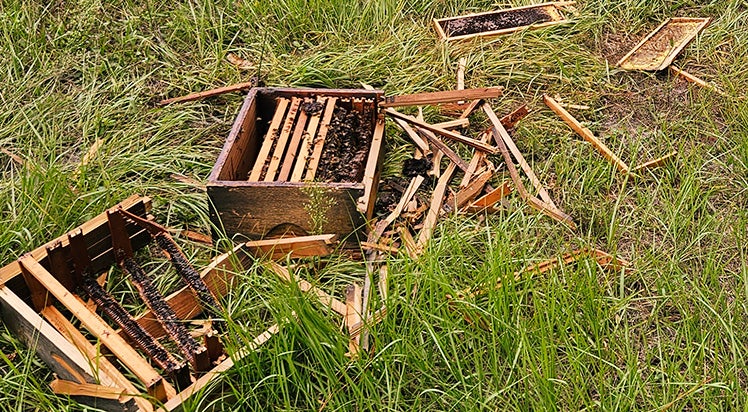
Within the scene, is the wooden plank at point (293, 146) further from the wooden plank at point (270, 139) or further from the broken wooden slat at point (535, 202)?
the broken wooden slat at point (535, 202)

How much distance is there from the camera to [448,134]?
457 centimetres

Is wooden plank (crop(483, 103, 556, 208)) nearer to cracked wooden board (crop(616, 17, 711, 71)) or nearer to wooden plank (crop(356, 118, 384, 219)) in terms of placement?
wooden plank (crop(356, 118, 384, 219))

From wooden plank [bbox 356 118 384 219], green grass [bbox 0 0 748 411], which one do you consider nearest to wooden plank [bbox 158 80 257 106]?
green grass [bbox 0 0 748 411]

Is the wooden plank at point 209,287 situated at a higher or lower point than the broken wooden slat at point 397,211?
higher

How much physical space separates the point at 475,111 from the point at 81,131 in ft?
7.64

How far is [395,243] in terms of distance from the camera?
159 inches

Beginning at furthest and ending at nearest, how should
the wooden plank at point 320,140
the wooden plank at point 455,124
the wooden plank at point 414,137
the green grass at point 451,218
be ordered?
the wooden plank at point 455,124 < the wooden plank at point 414,137 < the wooden plank at point 320,140 < the green grass at point 451,218

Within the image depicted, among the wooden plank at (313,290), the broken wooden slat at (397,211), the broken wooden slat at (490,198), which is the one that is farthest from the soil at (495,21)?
the wooden plank at (313,290)

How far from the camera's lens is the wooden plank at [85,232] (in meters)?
3.41

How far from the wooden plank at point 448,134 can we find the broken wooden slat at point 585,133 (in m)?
0.63

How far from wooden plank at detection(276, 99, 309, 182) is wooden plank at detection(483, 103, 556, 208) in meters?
1.10

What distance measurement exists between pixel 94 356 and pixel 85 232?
0.65 m

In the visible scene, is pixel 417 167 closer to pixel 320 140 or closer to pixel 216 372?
pixel 320 140

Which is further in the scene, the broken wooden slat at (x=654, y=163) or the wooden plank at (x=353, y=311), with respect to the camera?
the broken wooden slat at (x=654, y=163)
